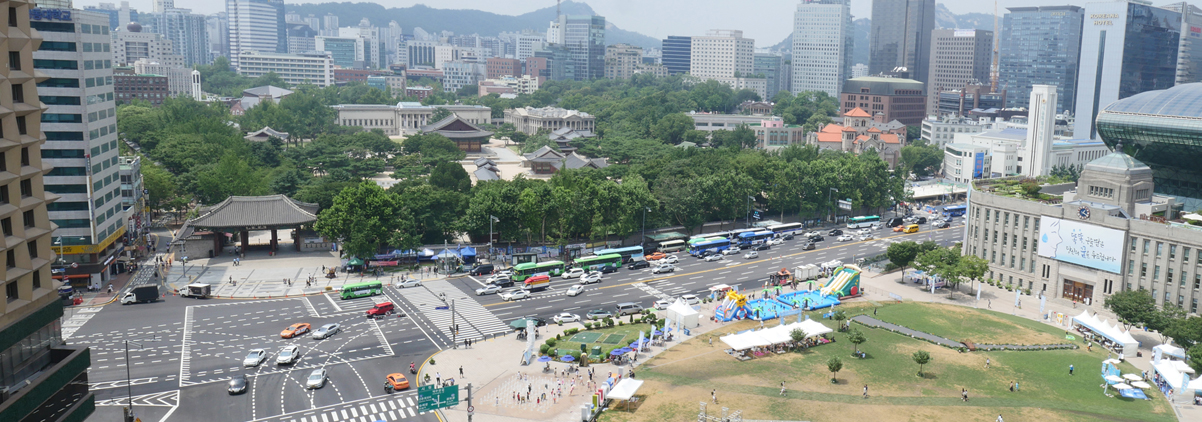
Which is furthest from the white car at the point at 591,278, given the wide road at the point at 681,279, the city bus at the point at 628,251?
the city bus at the point at 628,251

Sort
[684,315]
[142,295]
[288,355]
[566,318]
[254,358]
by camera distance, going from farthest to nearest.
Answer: [142,295], [566,318], [684,315], [288,355], [254,358]

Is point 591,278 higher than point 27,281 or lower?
lower

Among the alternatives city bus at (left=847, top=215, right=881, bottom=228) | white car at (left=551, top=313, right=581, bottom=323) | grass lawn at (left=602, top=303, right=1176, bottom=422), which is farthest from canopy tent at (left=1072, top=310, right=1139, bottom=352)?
city bus at (left=847, top=215, right=881, bottom=228)

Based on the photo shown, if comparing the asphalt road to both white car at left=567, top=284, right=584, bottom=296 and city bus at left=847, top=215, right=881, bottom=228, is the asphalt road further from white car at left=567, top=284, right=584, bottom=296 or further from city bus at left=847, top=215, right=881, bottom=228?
city bus at left=847, top=215, right=881, bottom=228

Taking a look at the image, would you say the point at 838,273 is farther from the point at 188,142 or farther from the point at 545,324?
the point at 188,142

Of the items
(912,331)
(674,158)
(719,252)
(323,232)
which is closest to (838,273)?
(912,331)

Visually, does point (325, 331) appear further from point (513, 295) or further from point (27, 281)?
point (27, 281)

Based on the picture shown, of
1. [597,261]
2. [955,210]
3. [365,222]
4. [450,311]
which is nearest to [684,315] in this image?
[450,311]
